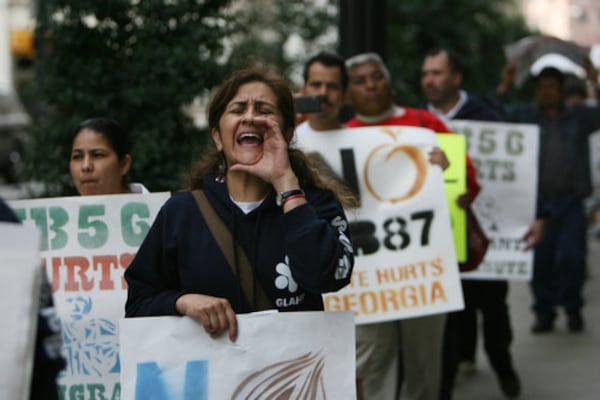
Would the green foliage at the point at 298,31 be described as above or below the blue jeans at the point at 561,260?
above

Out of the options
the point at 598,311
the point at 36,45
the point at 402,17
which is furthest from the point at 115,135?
the point at 402,17

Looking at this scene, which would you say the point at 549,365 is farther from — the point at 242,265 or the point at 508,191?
the point at 242,265

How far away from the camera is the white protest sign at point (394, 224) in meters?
5.12

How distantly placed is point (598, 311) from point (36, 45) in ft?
17.4

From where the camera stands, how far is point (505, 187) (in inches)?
269

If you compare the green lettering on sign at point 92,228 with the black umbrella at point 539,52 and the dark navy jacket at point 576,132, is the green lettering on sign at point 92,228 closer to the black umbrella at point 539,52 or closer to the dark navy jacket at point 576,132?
the dark navy jacket at point 576,132

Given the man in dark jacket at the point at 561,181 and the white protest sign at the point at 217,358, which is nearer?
the white protest sign at the point at 217,358

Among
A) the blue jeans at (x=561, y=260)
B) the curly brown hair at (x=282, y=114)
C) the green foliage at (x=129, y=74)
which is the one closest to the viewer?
the curly brown hair at (x=282, y=114)

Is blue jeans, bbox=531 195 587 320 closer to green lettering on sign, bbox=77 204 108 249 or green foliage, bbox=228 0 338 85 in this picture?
green foliage, bbox=228 0 338 85

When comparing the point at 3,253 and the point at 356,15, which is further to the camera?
the point at 356,15

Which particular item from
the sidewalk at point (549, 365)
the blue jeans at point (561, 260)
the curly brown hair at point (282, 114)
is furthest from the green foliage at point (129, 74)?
the blue jeans at point (561, 260)

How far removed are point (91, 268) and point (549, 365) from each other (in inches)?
159

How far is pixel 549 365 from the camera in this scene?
757 cm

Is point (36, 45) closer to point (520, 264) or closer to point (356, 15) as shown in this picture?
point (356, 15)
